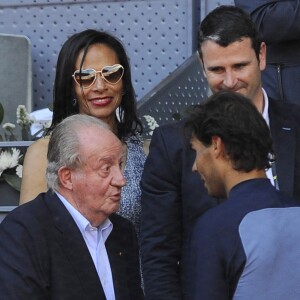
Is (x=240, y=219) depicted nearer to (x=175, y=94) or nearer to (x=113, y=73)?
(x=113, y=73)

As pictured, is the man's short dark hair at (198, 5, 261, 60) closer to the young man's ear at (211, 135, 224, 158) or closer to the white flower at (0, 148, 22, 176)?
the young man's ear at (211, 135, 224, 158)

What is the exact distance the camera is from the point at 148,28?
700 cm

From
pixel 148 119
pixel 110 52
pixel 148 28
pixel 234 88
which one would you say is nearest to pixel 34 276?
pixel 234 88

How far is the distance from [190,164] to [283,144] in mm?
386

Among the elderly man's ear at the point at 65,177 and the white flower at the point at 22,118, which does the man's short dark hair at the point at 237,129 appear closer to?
the elderly man's ear at the point at 65,177

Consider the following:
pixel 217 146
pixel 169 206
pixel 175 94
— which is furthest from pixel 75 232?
pixel 175 94

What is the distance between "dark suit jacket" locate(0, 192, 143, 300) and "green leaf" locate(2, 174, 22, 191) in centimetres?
168

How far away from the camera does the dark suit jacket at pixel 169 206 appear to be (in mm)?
3445

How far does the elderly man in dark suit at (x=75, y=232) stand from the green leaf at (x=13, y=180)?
1.55m

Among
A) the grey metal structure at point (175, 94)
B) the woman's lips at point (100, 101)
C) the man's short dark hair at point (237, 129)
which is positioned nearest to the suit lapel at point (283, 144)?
the man's short dark hair at point (237, 129)

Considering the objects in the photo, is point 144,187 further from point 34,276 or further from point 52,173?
point 34,276

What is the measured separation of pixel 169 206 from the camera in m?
3.47

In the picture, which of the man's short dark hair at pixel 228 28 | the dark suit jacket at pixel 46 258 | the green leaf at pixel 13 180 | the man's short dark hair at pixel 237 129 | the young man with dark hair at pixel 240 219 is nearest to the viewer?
the young man with dark hair at pixel 240 219

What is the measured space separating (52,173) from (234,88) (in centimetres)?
78
